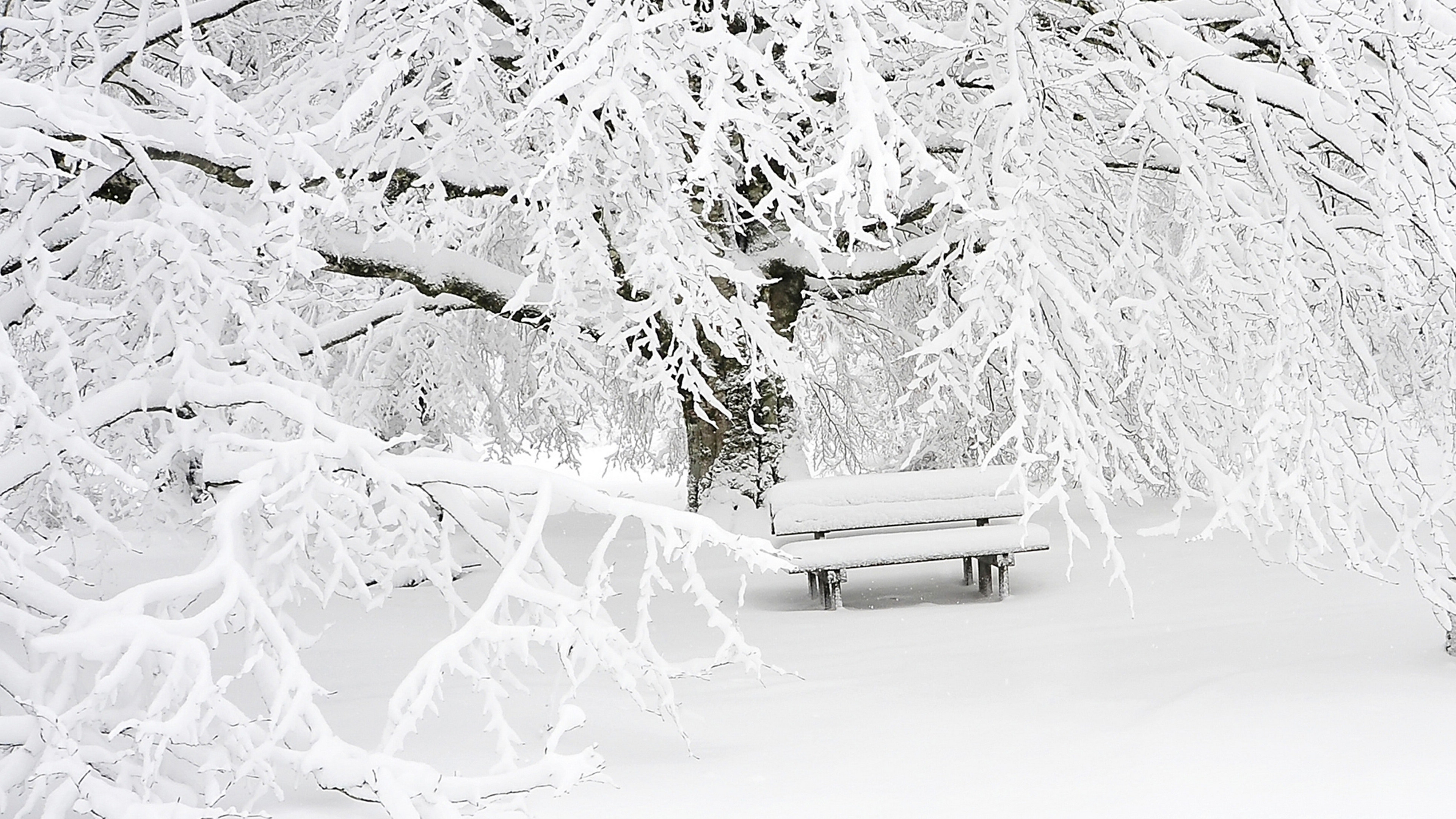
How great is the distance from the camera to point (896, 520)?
274 inches

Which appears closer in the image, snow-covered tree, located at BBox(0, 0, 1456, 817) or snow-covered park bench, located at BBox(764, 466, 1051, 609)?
snow-covered tree, located at BBox(0, 0, 1456, 817)

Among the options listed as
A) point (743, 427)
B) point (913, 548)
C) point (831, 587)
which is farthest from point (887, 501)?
point (743, 427)

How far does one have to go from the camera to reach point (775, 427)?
863cm

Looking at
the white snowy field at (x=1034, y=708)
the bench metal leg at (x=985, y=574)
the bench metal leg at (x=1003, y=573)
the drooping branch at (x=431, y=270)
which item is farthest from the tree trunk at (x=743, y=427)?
the bench metal leg at (x=1003, y=573)

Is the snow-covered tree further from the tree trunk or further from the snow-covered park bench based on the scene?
the tree trunk

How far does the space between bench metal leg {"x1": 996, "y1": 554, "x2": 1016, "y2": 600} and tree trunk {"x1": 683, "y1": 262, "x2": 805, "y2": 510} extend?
1.90 metres

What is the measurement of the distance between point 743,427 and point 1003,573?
2.23 m

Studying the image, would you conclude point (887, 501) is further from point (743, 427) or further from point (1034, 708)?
point (1034, 708)

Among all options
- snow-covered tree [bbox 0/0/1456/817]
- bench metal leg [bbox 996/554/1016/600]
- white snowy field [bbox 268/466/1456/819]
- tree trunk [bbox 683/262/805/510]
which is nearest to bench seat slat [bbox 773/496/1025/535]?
bench metal leg [bbox 996/554/1016/600]

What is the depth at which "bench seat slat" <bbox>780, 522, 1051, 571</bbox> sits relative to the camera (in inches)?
265

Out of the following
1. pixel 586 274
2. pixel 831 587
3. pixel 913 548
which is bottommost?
pixel 831 587

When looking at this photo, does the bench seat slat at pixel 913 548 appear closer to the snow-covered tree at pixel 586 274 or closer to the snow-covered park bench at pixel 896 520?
the snow-covered park bench at pixel 896 520

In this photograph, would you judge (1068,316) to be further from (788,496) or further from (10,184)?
(10,184)

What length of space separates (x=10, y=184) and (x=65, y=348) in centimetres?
68
